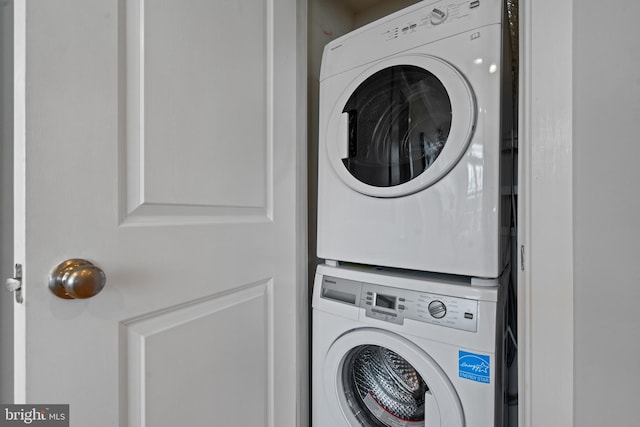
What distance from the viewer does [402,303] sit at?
0.94 m

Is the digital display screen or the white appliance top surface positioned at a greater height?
the white appliance top surface

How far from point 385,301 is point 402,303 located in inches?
2.1

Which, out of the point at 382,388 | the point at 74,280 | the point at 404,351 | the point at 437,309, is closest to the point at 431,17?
the point at 437,309

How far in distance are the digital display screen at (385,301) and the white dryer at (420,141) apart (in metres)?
0.10

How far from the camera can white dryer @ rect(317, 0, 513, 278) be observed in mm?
831

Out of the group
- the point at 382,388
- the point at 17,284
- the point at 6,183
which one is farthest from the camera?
the point at 382,388

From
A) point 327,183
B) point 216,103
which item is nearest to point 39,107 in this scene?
point 216,103

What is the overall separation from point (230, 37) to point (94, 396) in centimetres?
89

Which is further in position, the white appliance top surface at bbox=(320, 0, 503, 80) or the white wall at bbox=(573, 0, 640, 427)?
the white appliance top surface at bbox=(320, 0, 503, 80)

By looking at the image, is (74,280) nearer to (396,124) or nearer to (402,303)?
(402,303)

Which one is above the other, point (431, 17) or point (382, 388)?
point (431, 17)

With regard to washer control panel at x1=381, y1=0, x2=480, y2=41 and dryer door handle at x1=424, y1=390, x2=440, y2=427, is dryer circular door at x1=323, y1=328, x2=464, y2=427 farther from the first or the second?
washer control panel at x1=381, y1=0, x2=480, y2=41

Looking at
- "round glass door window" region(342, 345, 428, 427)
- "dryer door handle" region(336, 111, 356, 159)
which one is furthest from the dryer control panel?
"dryer door handle" region(336, 111, 356, 159)

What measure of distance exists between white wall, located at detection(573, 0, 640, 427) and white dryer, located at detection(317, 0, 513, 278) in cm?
24
